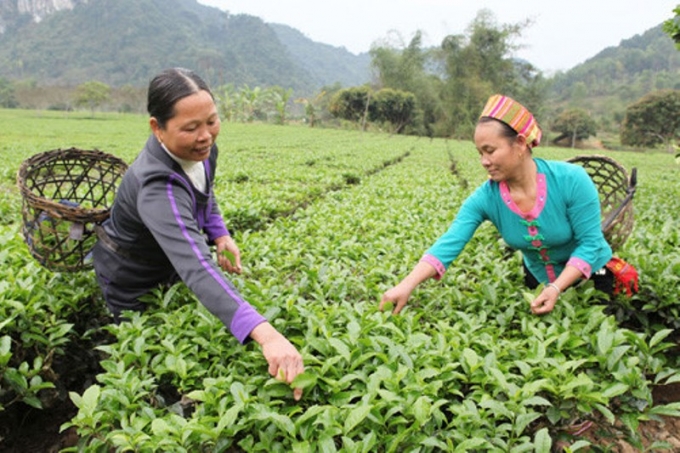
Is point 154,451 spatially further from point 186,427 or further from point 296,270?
point 296,270

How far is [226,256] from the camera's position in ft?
7.74

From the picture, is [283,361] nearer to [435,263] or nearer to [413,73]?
[435,263]

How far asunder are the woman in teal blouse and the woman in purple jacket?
76 cm

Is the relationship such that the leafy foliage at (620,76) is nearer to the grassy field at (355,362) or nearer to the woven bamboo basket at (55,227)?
the grassy field at (355,362)

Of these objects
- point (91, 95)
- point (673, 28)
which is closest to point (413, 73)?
point (91, 95)

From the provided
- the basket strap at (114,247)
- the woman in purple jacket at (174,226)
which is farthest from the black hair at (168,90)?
the basket strap at (114,247)

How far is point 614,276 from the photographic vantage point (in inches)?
98.8

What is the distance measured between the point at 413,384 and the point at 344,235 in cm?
229

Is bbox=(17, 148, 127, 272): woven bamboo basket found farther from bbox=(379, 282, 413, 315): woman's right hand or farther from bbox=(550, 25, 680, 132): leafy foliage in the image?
bbox=(550, 25, 680, 132): leafy foliage

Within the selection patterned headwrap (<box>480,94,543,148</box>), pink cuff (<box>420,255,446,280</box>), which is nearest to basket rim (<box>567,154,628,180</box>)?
patterned headwrap (<box>480,94,543,148</box>)

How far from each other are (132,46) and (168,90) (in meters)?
95.9

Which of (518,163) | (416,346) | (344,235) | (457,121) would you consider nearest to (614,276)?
(518,163)

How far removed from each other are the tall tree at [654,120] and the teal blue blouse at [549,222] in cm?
3873

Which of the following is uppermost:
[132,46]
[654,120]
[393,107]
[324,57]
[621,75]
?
[324,57]
